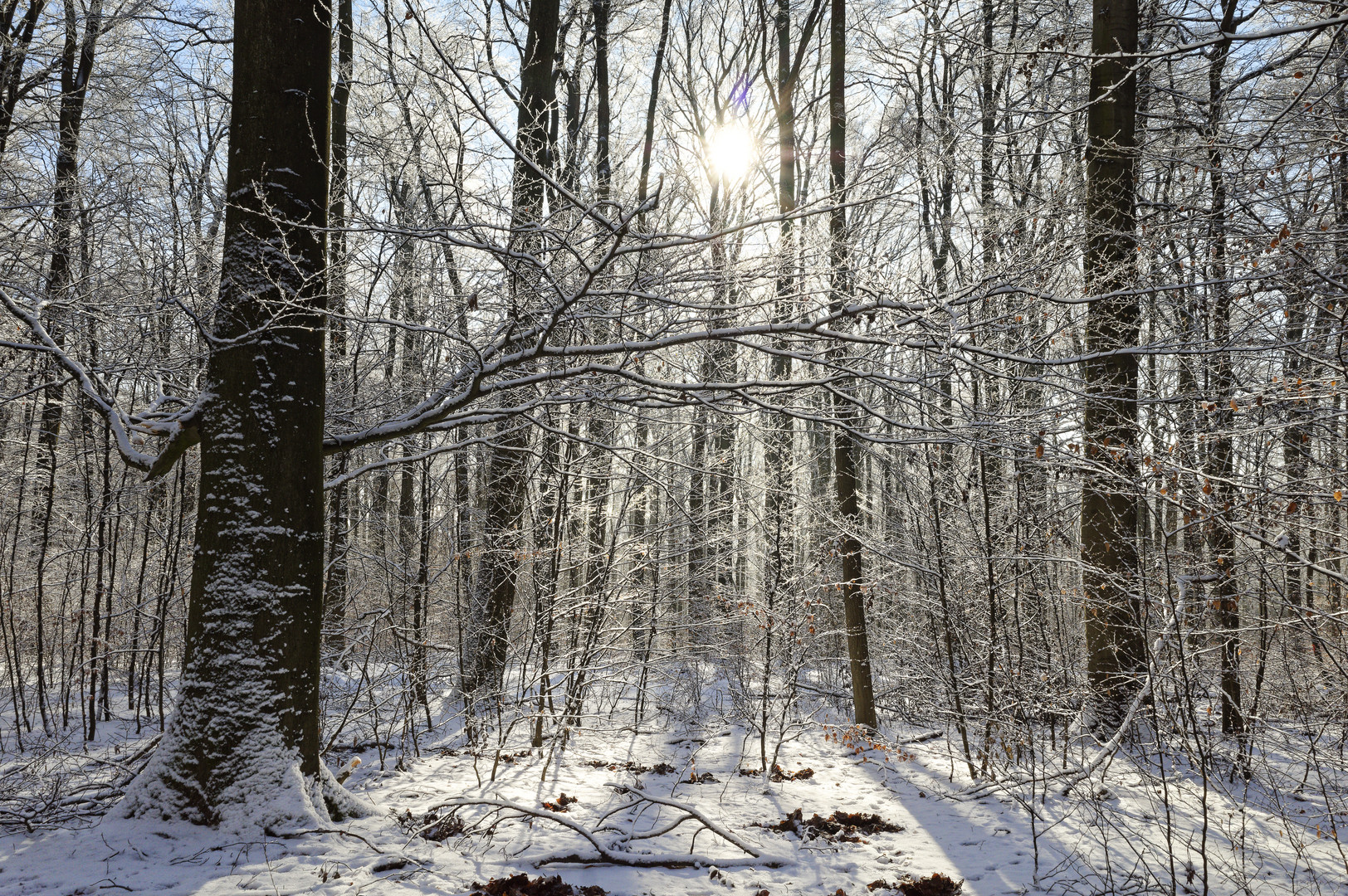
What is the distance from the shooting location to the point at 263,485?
3.96 meters

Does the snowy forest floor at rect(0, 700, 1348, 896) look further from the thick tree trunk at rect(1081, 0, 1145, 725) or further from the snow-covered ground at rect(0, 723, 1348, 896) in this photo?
the thick tree trunk at rect(1081, 0, 1145, 725)

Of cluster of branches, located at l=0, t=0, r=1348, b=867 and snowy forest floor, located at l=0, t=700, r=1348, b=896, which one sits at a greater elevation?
cluster of branches, located at l=0, t=0, r=1348, b=867

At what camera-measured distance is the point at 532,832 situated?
447cm

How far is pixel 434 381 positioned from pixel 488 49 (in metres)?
3.63

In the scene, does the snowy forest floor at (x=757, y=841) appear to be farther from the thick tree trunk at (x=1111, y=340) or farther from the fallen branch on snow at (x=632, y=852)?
the thick tree trunk at (x=1111, y=340)

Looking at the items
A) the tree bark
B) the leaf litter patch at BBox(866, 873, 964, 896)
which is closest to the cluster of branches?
the tree bark

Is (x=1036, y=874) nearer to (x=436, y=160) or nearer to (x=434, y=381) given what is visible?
(x=436, y=160)

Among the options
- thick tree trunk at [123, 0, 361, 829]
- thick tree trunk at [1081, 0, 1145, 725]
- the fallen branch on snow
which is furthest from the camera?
thick tree trunk at [1081, 0, 1145, 725]

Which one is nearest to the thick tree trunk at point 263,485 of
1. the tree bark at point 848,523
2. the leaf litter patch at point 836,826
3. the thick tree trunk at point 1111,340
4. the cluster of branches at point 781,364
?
the cluster of branches at point 781,364

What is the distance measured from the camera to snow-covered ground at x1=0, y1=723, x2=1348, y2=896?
335 centimetres

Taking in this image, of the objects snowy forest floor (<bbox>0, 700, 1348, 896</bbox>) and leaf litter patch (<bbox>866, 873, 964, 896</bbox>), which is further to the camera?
leaf litter patch (<bbox>866, 873, 964, 896</bbox>)

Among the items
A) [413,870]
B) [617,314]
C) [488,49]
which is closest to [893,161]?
[617,314]

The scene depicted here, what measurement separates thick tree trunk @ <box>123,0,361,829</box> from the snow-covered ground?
279 mm

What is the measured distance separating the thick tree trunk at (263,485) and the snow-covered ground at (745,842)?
279mm
